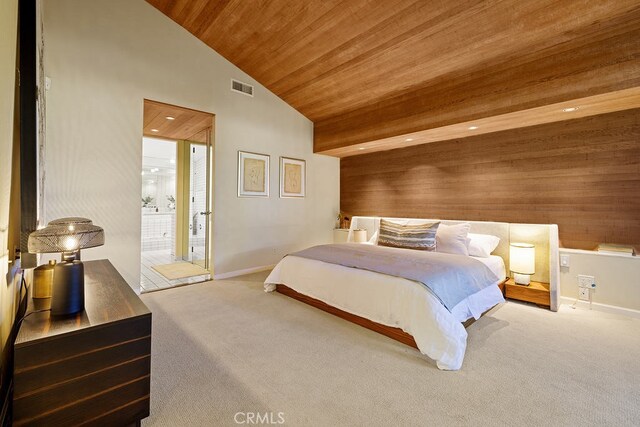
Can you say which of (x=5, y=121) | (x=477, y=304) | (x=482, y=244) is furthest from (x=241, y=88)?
(x=477, y=304)

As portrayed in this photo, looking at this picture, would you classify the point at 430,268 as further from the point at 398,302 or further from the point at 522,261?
the point at 522,261

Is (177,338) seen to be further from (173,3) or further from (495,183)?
(495,183)

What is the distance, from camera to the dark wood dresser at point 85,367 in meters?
1.13

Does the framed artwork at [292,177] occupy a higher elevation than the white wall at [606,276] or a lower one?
higher

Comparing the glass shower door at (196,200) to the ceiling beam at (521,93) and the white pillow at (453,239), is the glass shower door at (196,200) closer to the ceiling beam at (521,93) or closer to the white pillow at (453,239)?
the ceiling beam at (521,93)

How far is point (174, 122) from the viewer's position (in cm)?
457

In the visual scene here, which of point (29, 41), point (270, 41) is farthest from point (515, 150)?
point (29, 41)

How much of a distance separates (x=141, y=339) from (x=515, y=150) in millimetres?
4428

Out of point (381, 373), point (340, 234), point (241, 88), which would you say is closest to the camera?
point (381, 373)

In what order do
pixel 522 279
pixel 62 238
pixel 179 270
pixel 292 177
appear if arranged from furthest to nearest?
pixel 292 177 → pixel 179 270 → pixel 522 279 → pixel 62 238

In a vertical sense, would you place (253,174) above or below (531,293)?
above

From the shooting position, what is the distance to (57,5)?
3.11 m

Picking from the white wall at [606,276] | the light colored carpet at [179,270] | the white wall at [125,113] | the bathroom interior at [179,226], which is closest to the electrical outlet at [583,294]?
the white wall at [606,276]

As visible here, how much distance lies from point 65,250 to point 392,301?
219 centimetres
